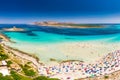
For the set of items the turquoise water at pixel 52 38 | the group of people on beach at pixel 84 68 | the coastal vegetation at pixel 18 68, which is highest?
the turquoise water at pixel 52 38

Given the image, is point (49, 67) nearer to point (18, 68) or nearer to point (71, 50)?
point (18, 68)

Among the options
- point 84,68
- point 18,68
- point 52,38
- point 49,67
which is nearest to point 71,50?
point 52,38

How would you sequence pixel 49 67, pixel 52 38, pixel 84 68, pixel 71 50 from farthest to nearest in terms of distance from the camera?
pixel 52 38
pixel 71 50
pixel 84 68
pixel 49 67

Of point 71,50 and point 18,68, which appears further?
point 71,50

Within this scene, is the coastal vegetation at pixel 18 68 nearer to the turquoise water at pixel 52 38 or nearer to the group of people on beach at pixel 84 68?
the group of people on beach at pixel 84 68

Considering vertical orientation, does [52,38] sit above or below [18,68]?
above

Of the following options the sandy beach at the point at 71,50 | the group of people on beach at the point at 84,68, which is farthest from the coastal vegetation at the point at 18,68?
the sandy beach at the point at 71,50

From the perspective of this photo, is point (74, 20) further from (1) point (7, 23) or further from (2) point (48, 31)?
(1) point (7, 23)

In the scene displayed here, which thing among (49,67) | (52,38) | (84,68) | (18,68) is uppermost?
(52,38)

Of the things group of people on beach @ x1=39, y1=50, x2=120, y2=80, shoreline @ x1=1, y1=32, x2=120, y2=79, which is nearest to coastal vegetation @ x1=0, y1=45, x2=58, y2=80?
shoreline @ x1=1, y1=32, x2=120, y2=79
